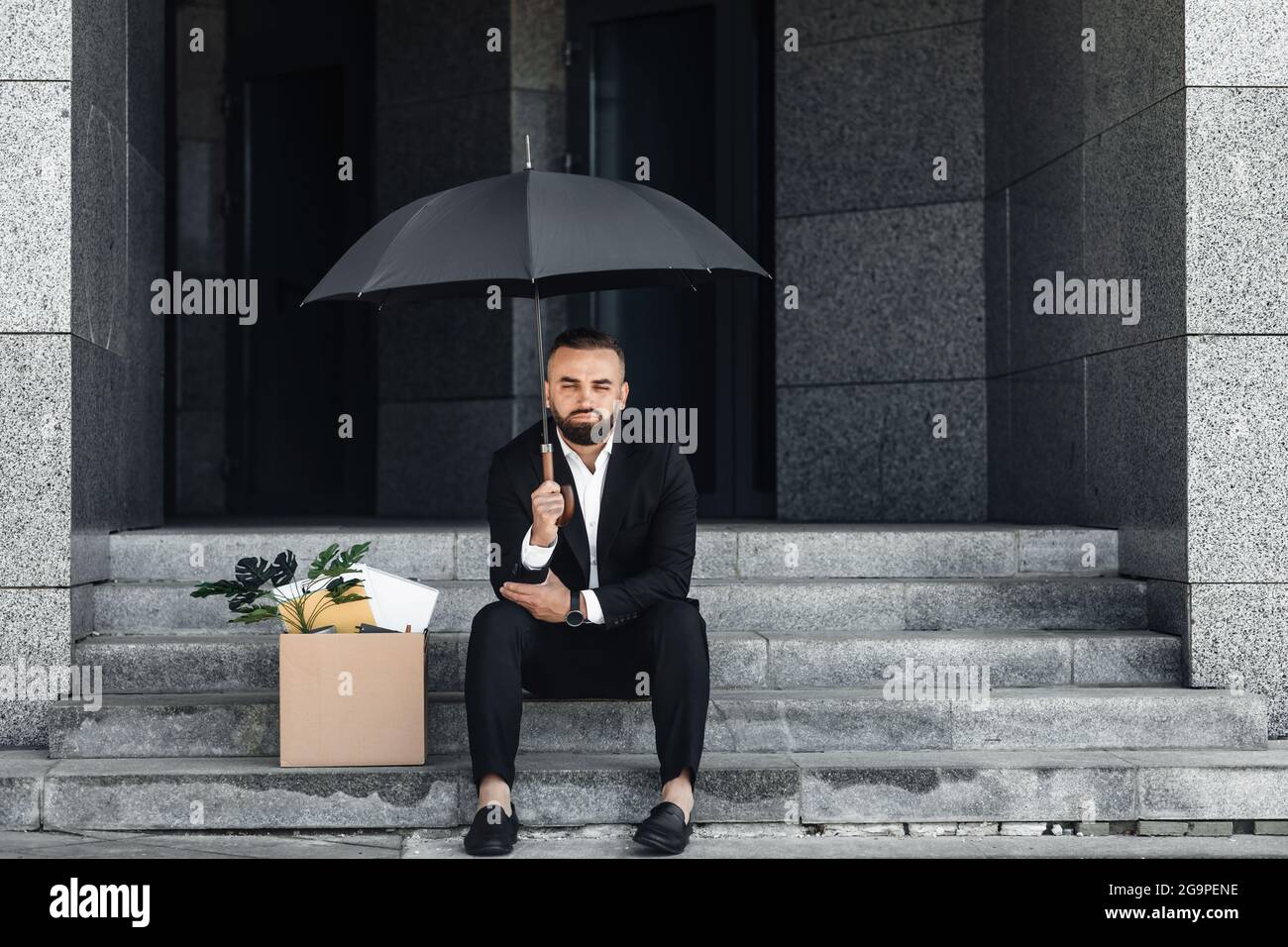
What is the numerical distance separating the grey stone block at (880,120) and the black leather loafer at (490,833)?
5.27 metres

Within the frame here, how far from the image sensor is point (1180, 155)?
6.04 meters

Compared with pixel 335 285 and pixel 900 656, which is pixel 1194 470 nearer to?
pixel 900 656

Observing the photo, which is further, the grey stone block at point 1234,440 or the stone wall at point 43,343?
the grey stone block at point 1234,440

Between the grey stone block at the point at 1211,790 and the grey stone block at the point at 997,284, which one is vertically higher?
the grey stone block at the point at 997,284

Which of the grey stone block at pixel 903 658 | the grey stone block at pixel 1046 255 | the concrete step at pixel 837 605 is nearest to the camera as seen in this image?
the grey stone block at pixel 903 658

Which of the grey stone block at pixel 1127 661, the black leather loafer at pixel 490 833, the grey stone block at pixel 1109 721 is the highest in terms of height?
the grey stone block at pixel 1127 661

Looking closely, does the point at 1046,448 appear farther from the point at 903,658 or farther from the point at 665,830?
the point at 665,830

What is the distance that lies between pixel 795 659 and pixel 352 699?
1.77 meters

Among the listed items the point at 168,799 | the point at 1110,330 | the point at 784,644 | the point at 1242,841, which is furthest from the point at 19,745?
the point at 1110,330

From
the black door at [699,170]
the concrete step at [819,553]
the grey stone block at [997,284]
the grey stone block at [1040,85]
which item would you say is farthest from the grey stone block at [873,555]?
the black door at [699,170]

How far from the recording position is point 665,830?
4668 mm

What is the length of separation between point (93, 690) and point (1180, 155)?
15.5ft

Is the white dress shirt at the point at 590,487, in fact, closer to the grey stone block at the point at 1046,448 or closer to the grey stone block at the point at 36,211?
the grey stone block at the point at 36,211

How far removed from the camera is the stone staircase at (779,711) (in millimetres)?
5062
